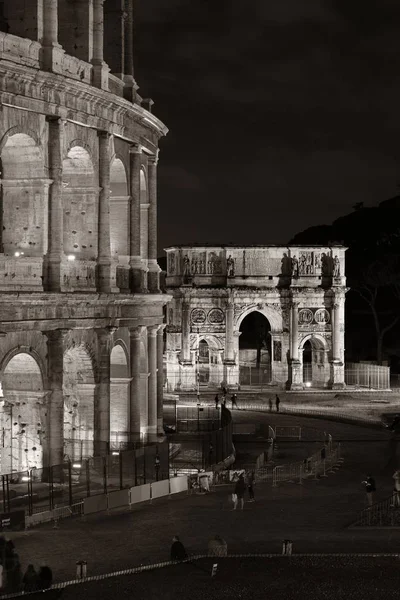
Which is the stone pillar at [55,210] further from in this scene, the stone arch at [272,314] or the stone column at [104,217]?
the stone arch at [272,314]

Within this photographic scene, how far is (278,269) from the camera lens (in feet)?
182

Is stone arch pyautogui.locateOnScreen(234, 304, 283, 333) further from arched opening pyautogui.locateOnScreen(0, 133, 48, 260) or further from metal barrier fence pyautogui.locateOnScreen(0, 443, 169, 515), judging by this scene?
arched opening pyautogui.locateOnScreen(0, 133, 48, 260)

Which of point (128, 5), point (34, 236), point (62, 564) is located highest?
point (128, 5)

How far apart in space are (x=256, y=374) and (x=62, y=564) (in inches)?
1731

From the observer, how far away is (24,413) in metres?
24.8

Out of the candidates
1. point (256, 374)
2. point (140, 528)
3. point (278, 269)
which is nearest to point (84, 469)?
point (140, 528)

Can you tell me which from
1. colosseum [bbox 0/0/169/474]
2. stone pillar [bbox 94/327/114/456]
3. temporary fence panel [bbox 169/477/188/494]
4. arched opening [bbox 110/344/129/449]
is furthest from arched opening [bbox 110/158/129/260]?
temporary fence panel [bbox 169/477/188/494]

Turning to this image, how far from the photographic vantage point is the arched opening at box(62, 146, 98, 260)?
87.5ft

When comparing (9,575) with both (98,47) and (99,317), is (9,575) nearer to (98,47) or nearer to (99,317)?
(99,317)

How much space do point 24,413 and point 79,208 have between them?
5.72 m

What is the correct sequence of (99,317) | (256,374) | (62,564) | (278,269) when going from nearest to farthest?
(62,564) → (99,317) → (278,269) → (256,374)

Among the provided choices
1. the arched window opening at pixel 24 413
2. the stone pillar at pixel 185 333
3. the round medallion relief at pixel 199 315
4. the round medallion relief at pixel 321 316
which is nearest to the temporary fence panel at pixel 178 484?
the arched window opening at pixel 24 413

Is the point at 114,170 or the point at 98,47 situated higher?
the point at 98,47

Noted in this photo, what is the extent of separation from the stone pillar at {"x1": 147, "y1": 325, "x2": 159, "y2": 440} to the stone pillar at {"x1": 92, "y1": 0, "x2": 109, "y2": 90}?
744 cm
